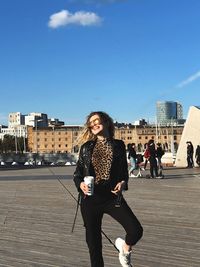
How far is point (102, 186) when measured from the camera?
5.54 meters

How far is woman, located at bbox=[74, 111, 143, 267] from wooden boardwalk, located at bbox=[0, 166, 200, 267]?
51.4 inches

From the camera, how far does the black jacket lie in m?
5.61

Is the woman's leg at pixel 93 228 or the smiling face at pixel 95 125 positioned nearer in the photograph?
the woman's leg at pixel 93 228

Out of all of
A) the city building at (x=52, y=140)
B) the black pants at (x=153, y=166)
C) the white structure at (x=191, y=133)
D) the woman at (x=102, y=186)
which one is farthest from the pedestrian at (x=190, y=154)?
the city building at (x=52, y=140)

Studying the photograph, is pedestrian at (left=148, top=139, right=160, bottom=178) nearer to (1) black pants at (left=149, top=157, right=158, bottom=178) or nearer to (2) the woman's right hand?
(1) black pants at (left=149, top=157, right=158, bottom=178)

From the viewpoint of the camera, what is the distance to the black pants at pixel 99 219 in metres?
5.46

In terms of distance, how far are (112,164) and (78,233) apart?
4037 millimetres

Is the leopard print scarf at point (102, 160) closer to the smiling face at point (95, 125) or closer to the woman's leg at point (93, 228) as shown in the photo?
the smiling face at point (95, 125)

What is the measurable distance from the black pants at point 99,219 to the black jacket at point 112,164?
0.19 m

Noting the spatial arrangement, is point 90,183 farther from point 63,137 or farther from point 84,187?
point 63,137

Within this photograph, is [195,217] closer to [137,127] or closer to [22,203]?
[22,203]

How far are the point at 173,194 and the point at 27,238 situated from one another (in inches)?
324

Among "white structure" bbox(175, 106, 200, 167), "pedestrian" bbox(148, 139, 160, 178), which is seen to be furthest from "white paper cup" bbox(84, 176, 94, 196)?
"white structure" bbox(175, 106, 200, 167)

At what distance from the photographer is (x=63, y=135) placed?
183000 millimetres
